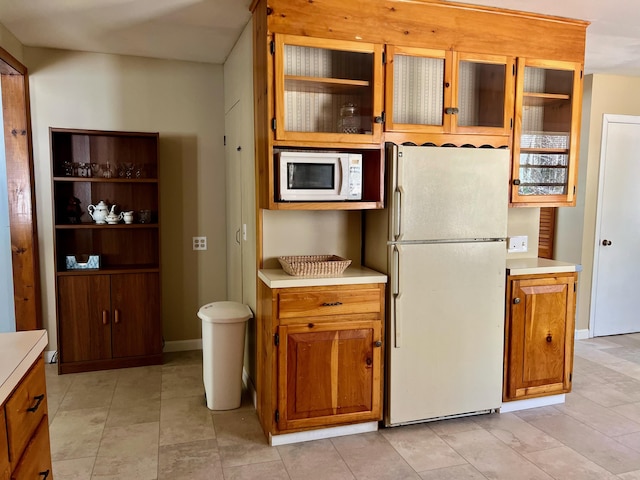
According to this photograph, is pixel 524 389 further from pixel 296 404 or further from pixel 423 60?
pixel 423 60

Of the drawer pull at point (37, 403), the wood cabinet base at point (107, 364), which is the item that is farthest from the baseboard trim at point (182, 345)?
the drawer pull at point (37, 403)

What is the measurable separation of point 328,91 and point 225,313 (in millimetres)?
1523

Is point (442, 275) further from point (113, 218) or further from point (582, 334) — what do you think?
point (582, 334)

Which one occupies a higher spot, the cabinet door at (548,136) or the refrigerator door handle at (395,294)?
the cabinet door at (548,136)

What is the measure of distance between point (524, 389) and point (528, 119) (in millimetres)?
1789

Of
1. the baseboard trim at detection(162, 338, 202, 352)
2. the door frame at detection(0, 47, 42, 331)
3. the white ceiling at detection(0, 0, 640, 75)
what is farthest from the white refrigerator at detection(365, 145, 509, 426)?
the door frame at detection(0, 47, 42, 331)

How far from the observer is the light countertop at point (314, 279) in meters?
2.58

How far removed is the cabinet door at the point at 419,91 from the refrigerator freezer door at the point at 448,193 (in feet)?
0.75

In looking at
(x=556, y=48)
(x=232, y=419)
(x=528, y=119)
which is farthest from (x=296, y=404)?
(x=556, y=48)

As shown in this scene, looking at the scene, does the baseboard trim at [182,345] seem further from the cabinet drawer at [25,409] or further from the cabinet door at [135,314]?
the cabinet drawer at [25,409]

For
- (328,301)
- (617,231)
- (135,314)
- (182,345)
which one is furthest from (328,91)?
(617,231)

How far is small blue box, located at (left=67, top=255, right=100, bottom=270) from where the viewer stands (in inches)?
149

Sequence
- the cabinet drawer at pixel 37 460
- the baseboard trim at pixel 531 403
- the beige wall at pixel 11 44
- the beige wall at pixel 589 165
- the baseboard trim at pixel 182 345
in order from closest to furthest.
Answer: the cabinet drawer at pixel 37 460 → the baseboard trim at pixel 531 403 → the beige wall at pixel 11 44 → the baseboard trim at pixel 182 345 → the beige wall at pixel 589 165

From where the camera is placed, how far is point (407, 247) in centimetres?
276
